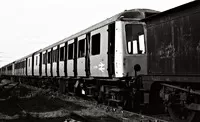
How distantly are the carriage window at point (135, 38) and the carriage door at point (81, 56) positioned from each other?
3.29 meters

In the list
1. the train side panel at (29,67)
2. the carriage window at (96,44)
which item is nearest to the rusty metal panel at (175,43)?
the carriage window at (96,44)

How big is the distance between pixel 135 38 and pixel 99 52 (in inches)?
69.2

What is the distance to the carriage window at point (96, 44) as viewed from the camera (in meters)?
11.1

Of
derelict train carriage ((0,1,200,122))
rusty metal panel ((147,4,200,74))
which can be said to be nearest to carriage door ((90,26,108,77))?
derelict train carriage ((0,1,200,122))

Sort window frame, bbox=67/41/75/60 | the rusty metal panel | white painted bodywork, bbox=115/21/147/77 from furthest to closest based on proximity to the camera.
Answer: window frame, bbox=67/41/75/60, white painted bodywork, bbox=115/21/147/77, the rusty metal panel

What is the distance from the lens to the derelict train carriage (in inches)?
240

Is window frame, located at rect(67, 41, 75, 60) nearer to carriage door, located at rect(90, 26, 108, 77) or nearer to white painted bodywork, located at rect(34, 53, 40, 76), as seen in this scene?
carriage door, located at rect(90, 26, 108, 77)

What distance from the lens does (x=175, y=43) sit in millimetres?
6492

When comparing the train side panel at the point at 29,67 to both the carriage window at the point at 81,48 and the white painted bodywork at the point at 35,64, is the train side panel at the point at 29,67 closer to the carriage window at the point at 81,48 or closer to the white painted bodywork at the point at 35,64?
the white painted bodywork at the point at 35,64

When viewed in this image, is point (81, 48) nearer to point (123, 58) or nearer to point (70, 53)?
point (70, 53)

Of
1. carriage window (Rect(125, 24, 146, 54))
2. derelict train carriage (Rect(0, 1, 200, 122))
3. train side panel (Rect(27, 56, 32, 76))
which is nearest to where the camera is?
derelict train carriage (Rect(0, 1, 200, 122))

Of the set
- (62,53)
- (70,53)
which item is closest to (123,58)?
(70,53)

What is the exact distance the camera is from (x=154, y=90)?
7.52 metres

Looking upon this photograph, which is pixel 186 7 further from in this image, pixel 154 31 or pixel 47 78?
pixel 47 78
